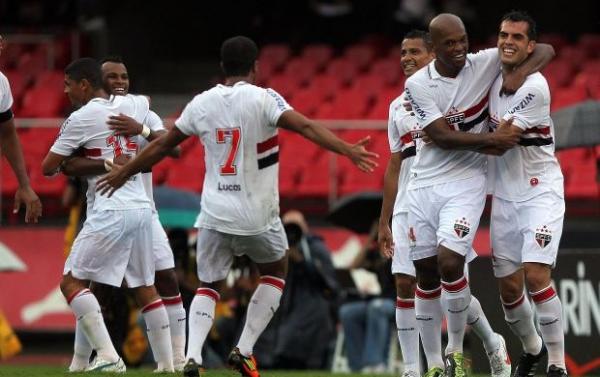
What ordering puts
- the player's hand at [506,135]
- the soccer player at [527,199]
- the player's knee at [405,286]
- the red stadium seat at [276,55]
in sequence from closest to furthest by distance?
1. the player's hand at [506,135]
2. the soccer player at [527,199]
3. the player's knee at [405,286]
4. the red stadium seat at [276,55]

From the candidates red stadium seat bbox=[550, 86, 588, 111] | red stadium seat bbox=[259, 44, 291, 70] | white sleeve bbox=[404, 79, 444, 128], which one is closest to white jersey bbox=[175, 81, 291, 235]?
white sleeve bbox=[404, 79, 444, 128]

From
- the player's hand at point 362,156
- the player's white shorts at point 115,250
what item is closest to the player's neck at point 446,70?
the player's hand at point 362,156

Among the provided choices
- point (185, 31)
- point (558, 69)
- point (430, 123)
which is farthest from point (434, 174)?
point (185, 31)

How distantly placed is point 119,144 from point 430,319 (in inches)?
111

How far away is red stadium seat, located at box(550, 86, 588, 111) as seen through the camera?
2070 cm

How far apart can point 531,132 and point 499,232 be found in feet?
2.44

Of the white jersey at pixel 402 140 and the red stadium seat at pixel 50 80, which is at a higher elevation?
the red stadium seat at pixel 50 80

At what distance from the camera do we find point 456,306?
1045 centimetres

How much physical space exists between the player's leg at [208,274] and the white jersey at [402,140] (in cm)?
134

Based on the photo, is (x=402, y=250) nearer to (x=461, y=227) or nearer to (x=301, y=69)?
(x=461, y=227)

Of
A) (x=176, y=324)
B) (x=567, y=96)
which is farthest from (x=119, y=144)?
(x=567, y=96)

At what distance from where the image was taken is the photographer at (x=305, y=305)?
16.2 m

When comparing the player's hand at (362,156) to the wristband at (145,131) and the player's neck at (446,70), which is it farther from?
the wristband at (145,131)

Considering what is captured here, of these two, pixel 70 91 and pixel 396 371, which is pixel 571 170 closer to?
pixel 396 371
